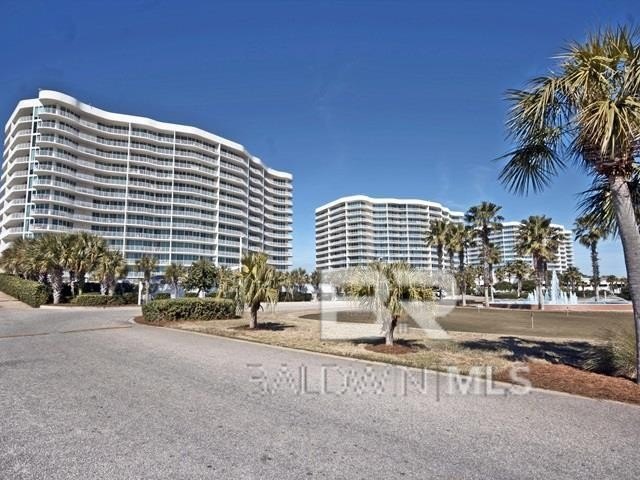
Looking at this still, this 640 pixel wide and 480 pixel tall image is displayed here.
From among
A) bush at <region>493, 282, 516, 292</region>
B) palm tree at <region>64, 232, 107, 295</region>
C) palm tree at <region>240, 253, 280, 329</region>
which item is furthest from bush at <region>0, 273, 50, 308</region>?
bush at <region>493, 282, 516, 292</region>

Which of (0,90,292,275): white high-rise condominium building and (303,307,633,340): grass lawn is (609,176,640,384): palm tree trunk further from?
(0,90,292,275): white high-rise condominium building

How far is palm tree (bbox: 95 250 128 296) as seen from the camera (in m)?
42.3

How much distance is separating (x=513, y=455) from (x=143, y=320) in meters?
20.8

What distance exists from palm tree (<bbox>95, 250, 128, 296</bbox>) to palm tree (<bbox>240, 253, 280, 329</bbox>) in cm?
2950

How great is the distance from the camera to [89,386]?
762 centimetres

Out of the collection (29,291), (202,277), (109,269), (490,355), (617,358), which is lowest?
(490,355)

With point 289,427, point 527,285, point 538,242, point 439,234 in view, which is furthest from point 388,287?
point 527,285

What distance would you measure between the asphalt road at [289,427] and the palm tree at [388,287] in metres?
2.73

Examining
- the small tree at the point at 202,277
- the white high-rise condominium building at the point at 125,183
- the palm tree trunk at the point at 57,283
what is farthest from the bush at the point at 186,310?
the white high-rise condominium building at the point at 125,183

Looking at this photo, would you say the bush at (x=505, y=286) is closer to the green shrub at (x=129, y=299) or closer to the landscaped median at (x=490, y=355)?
the green shrub at (x=129, y=299)

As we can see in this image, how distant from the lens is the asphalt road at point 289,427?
169 inches

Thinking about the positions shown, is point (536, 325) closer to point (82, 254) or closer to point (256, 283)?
point (256, 283)

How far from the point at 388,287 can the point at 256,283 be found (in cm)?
873

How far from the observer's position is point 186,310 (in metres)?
22.1
